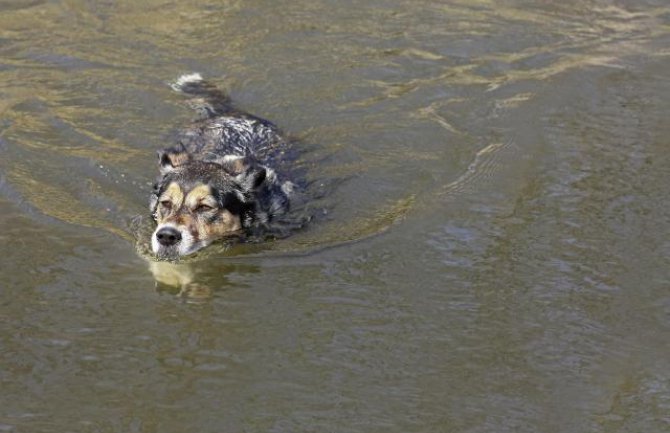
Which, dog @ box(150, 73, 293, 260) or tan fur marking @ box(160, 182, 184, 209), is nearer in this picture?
dog @ box(150, 73, 293, 260)

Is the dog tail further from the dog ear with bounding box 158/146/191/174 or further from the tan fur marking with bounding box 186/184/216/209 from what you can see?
the tan fur marking with bounding box 186/184/216/209

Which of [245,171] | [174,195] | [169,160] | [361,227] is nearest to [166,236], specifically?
[174,195]

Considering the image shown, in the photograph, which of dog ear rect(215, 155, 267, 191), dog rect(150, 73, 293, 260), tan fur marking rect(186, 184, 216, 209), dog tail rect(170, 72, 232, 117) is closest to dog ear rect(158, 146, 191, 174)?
dog rect(150, 73, 293, 260)

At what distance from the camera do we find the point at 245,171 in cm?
951

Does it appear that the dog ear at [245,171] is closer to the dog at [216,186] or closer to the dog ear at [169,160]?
the dog at [216,186]

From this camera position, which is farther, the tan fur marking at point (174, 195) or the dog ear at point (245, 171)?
the dog ear at point (245, 171)

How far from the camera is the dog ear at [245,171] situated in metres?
9.45

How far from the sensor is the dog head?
28.0 ft

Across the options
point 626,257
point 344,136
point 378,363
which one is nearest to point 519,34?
point 344,136

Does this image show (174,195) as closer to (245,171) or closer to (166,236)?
(166,236)

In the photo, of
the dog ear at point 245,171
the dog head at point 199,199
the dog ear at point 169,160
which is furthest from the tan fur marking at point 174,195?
the dog ear at point 245,171

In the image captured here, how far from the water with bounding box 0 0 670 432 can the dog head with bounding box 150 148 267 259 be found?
0.26 metres

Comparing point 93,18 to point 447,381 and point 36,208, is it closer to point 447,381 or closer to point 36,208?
point 36,208

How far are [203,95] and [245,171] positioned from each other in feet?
9.61
